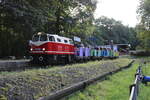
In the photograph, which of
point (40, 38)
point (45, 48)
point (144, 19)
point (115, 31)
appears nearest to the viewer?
point (45, 48)

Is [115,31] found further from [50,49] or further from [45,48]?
[45,48]

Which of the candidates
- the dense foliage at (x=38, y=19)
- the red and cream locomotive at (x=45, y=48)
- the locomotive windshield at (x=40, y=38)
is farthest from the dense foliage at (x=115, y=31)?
the locomotive windshield at (x=40, y=38)

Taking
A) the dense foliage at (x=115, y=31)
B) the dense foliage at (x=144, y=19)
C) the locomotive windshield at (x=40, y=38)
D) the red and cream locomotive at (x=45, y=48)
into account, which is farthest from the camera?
the dense foliage at (x=115, y=31)

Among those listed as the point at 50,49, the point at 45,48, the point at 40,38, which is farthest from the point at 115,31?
the point at 45,48

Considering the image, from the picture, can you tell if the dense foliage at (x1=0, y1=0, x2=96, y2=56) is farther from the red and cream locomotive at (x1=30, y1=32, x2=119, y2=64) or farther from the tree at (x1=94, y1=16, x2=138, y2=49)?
the tree at (x1=94, y1=16, x2=138, y2=49)

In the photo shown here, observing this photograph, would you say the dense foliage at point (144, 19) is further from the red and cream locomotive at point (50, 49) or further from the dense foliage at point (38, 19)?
the red and cream locomotive at point (50, 49)

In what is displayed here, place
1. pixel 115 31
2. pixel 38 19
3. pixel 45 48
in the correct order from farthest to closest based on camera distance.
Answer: pixel 115 31, pixel 38 19, pixel 45 48

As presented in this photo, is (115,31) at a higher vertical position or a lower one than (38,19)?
higher

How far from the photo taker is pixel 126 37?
11394 centimetres

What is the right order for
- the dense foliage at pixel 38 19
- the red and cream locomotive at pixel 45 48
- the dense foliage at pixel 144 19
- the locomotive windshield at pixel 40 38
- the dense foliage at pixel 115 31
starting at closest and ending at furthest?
the red and cream locomotive at pixel 45 48, the locomotive windshield at pixel 40 38, the dense foliage at pixel 38 19, the dense foliage at pixel 144 19, the dense foliage at pixel 115 31

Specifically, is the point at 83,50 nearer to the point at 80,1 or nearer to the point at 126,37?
the point at 80,1

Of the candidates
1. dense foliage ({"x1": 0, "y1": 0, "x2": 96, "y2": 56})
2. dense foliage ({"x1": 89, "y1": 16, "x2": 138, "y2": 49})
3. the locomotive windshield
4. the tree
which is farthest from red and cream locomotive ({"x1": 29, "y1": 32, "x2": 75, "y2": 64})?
the tree

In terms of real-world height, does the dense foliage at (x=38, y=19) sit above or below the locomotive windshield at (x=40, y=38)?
above

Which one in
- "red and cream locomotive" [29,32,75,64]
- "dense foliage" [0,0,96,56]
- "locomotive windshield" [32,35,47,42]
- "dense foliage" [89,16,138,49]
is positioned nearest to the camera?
"red and cream locomotive" [29,32,75,64]
